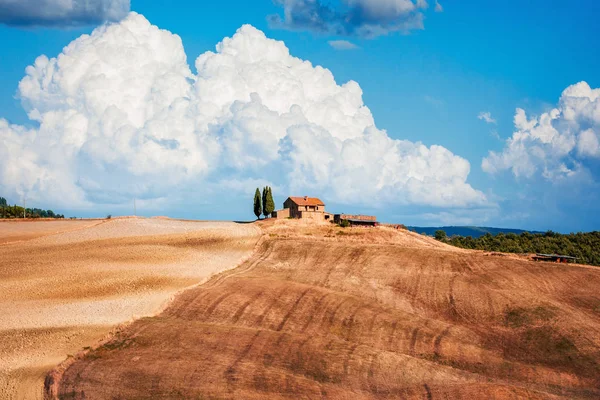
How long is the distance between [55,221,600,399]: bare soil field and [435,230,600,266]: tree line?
39.8m

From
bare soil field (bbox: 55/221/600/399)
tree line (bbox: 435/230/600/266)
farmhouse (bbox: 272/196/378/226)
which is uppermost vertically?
farmhouse (bbox: 272/196/378/226)

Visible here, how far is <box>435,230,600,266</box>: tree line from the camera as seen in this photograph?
127m

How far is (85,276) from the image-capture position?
77.8m

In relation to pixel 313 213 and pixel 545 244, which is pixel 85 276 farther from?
pixel 545 244

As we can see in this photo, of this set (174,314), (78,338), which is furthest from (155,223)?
(78,338)

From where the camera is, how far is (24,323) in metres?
61.5

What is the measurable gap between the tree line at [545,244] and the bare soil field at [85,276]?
53.6m

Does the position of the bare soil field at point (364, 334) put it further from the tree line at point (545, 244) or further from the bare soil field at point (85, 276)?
the tree line at point (545, 244)

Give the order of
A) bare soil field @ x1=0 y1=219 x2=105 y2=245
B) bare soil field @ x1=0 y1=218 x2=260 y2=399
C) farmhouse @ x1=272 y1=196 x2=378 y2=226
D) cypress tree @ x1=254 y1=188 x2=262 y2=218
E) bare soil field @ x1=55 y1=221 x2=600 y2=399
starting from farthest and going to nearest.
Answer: cypress tree @ x1=254 y1=188 x2=262 y2=218 → farmhouse @ x1=272 y1=196 x2=378 y2=226 → bare soil field @ x1=0 y1=219 x2=105 y2=245 → bare soil field @ x1=0 y1=218 x2=260 y2=399 → bare soil field @ x1=55 y1=221 x2=600 y2=399

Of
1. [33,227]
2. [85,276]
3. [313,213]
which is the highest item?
[313,213]

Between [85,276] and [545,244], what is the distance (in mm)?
93491

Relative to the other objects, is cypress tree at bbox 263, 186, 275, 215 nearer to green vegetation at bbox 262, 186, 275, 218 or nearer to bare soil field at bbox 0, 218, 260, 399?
green vegetation at bbox 262, 186, 275, 218

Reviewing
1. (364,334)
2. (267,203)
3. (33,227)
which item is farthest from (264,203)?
(364,334)

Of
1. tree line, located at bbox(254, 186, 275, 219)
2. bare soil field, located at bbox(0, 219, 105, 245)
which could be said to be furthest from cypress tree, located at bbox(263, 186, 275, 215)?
bare soil field, located at bbox(0, 219, 105, 245)
